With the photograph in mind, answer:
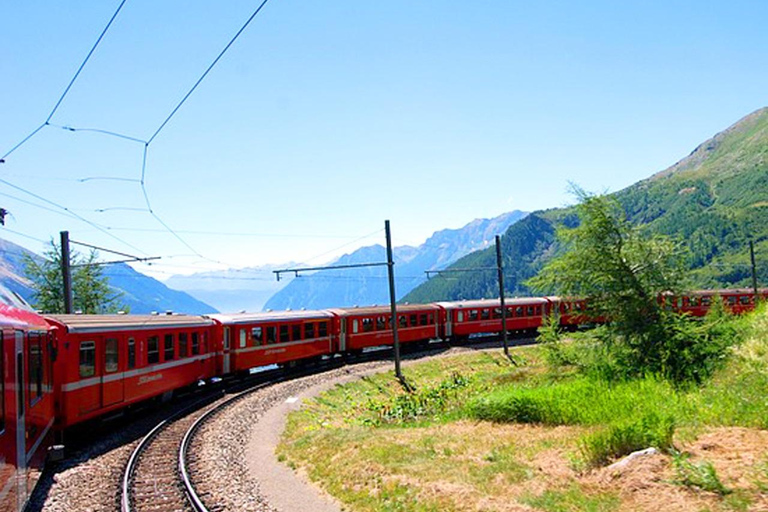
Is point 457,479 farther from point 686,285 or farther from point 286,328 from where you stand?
point 286,328

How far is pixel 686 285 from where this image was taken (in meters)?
19.9

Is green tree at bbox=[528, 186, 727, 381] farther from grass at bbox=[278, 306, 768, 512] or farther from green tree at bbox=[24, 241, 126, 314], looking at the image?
green tree at bbox=[24, 241, 126, 314]

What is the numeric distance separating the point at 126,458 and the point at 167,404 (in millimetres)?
7741

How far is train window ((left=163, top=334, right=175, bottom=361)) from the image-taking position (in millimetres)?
19719

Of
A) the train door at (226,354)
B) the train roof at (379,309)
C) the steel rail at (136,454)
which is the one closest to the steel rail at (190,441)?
the steel rail at (136,454)

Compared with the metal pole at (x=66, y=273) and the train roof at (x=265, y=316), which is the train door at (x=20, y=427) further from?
the train roof at (x=265, y=316)

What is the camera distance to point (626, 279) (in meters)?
20.2

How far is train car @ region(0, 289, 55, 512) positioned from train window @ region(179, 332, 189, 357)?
9030 mm

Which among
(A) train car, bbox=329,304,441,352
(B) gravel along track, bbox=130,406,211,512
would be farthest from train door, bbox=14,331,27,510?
(A) train car, bbox=329,304,441,352

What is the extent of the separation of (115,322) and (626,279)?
51.6 ft

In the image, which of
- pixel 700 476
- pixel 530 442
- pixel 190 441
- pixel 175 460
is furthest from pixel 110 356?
pixel 700 476

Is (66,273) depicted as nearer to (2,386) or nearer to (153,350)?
(153,350)

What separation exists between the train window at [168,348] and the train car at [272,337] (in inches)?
191

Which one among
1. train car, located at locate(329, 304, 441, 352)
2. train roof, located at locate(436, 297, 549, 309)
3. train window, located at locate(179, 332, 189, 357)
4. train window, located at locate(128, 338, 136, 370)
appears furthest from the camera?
train roof, located at locate(436, 297, 549, 309)
